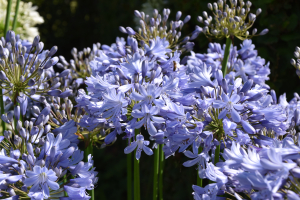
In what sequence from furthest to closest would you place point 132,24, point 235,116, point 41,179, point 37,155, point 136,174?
point 132,24 < point 136,174 < point 37,155 < point 235,116 < point 41,179

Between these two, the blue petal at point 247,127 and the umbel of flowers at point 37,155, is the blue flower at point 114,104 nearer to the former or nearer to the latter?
the umbel of flowers at point 37,155

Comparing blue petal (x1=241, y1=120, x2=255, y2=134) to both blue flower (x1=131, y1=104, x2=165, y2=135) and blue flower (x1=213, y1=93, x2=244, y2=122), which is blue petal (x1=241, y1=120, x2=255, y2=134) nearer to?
blue flower (x1=213, y1=93, x2=244, y2=122)

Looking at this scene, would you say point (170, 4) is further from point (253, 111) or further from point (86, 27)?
point (86, 27)

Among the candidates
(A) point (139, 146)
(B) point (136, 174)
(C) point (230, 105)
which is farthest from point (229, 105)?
(B) point (136, 174)

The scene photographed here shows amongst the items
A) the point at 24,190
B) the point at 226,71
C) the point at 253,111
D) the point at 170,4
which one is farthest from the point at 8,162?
the point at 170,4

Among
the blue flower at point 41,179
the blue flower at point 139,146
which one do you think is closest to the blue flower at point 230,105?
the blue flower at point 139,146

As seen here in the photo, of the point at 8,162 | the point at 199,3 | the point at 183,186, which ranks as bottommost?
the point at 183,186

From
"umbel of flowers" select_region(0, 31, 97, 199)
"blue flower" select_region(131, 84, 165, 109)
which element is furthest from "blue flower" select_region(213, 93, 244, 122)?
"umbel of flowers" select_region(0, 31, 97, 199)

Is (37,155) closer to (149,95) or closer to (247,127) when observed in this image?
(149,95)
